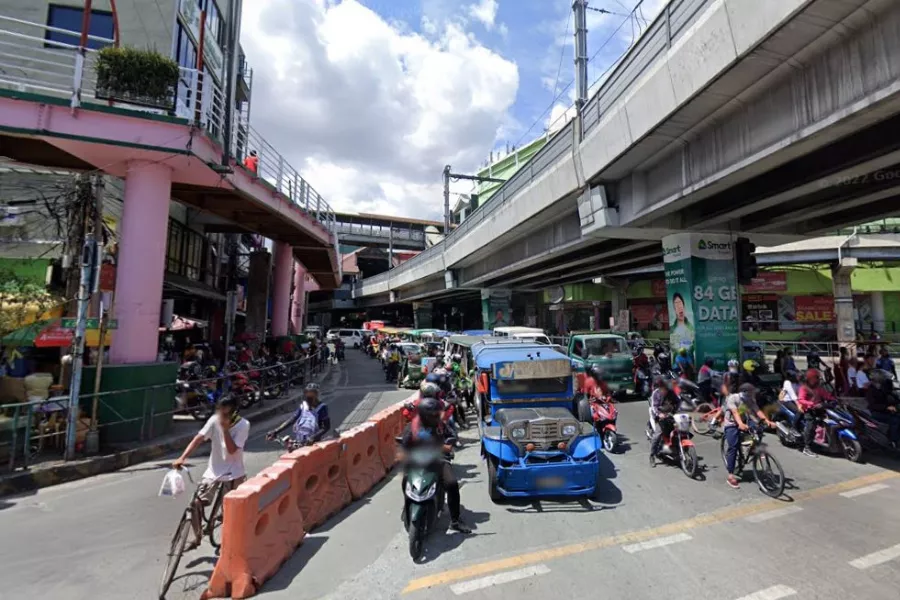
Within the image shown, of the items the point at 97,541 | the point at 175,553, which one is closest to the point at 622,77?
→ the point at 175,553

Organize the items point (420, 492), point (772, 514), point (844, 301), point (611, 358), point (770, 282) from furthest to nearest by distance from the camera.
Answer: point (770, 282) < point (844, 301) < point (611, 358) < point (772, 514) < point (420, 492)

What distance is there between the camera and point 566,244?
1683cm

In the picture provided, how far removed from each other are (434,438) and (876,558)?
4.48 meters

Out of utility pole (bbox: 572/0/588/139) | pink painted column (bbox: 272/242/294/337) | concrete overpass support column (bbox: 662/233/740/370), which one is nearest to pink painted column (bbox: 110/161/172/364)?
utility pole (bbox: 572/0/588/139)

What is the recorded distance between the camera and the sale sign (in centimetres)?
3059

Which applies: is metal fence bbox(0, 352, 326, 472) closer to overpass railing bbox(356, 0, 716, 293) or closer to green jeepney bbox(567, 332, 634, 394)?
green jeepney bbox(567, 332, 634, 394)

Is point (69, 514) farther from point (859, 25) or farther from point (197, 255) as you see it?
point (197, 255)

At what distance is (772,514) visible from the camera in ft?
18.1

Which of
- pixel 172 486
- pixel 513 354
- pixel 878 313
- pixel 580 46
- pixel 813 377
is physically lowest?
pixel 172 486

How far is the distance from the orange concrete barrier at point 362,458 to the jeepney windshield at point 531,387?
84.9 inches

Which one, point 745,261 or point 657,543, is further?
point 745,261

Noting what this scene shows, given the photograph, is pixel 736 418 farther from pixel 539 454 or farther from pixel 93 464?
pixel 93 464

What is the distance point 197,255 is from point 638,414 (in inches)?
742

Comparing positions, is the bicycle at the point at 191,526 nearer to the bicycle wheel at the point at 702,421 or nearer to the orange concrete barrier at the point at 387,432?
the orange concrete barrier at the point at 387,432
